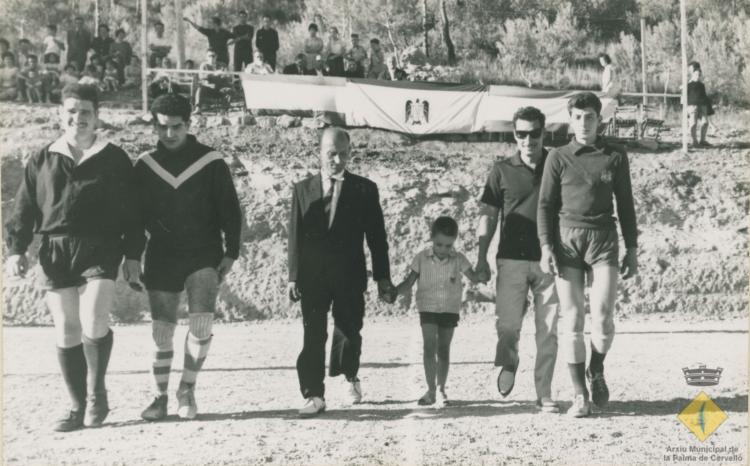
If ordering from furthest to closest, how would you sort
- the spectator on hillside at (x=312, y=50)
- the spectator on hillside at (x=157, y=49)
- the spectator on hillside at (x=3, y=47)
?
1. the spectator on hillside at (x=157, y=49)
2. the spectator on hillside at (x=312, y=50)
3. the spectator on hillside at (x=3, y=47)

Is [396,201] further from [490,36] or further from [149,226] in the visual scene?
[490,36]

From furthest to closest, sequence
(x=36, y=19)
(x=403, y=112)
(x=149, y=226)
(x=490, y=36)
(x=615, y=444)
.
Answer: (x=490, y=36), (x=36, y=19), (x=403, y=112), (x=149, y=226), (x=615, y=444)

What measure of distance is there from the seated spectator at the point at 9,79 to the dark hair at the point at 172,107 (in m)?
9.05

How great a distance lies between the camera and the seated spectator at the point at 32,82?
1422cm

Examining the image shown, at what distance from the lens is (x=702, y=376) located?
612cm

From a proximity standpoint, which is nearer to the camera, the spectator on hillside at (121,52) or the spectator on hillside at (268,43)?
the spectator on hillside at (268,43)

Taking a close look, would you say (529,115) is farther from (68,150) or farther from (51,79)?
(51,79)

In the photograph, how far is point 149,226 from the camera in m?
5.28

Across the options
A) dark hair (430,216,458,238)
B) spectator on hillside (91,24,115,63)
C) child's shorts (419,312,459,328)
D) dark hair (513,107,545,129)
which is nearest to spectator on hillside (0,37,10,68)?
spectator on hillside (91,24,115,63)

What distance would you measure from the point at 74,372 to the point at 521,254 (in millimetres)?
2578

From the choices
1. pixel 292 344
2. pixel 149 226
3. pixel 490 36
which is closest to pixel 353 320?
pixel 149 226

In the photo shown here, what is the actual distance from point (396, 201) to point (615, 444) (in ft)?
26.0

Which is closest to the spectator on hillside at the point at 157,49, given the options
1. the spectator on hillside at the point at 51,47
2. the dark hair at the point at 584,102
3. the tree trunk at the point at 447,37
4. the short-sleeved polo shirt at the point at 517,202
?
the spectator on hillside at the point at 51,47

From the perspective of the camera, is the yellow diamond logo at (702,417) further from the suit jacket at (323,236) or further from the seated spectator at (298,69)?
the seated spectator at (298,69)
